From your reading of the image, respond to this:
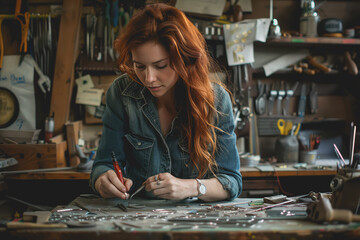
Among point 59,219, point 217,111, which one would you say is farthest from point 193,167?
point 59,219

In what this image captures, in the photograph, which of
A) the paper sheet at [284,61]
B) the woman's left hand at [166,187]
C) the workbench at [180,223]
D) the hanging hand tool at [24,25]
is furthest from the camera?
the paper sheet at [284,61]

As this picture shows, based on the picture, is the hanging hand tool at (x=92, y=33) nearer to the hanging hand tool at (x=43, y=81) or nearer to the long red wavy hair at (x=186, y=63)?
the hanging hand tool at (x=43, y=81)

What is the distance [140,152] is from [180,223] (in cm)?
62

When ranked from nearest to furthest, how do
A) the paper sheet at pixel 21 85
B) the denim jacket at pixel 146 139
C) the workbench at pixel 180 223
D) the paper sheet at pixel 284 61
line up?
the workbench at pixel 180 223
the denim jacket at pixel 146 139
the paper sheet at pixel 21 85
the paper sheet at pixel 284 61

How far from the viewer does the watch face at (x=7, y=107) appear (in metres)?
3.20

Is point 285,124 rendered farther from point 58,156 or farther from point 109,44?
point 58,156

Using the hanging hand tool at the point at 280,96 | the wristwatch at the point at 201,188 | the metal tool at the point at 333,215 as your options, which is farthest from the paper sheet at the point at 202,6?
the metal tool at the point at 333,215

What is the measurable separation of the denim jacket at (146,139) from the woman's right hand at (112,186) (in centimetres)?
14

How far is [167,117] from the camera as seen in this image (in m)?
1.82

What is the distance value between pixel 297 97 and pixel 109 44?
1.95 metres

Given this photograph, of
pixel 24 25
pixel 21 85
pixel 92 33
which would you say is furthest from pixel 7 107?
Answer: pixel 92 33

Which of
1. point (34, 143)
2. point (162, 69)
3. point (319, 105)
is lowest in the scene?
point (34, 143)

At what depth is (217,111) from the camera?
1.70 m

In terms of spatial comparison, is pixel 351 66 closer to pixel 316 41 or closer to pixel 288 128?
pixel 316 41
